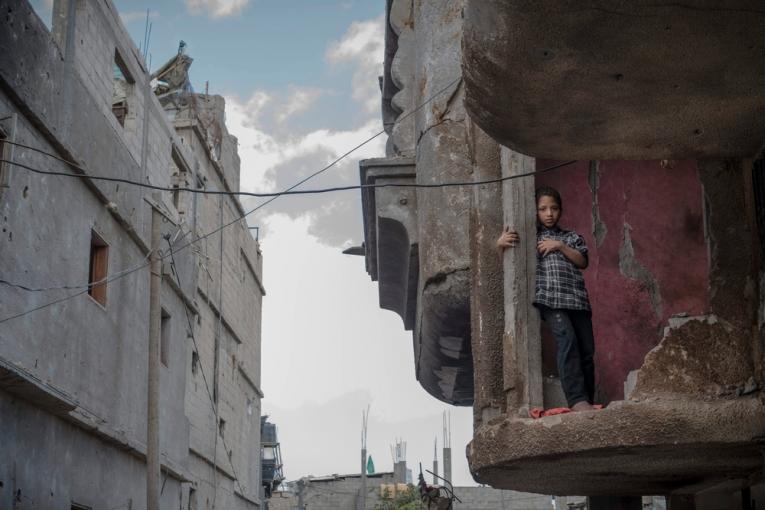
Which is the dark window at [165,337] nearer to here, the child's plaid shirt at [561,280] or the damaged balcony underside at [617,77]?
the child's plaid shirt at [561,280]

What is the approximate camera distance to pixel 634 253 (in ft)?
23.4

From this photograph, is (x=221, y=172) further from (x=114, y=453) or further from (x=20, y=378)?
(x=20, y=378)

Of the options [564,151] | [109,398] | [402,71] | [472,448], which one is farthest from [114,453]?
[564,151]

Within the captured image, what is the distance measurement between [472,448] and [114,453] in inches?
340

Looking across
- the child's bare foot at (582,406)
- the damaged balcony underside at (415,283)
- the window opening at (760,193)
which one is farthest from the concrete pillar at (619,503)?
the window opening at (760,193)

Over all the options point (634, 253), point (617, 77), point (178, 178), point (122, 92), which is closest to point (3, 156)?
point (122, 92)

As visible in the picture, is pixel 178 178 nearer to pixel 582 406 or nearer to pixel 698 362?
pixel 582 406

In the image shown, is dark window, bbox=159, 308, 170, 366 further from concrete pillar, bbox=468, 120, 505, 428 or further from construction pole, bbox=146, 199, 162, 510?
concrete pillar, bbox=468, 120, 505, 428

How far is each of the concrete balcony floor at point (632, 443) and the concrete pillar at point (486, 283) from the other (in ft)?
1.72

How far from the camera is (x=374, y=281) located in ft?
40.7

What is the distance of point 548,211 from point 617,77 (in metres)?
2.08

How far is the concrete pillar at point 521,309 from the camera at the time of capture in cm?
671

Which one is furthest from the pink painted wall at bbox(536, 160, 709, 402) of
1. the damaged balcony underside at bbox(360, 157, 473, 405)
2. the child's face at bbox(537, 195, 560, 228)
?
the damaged balcony underside at bbox(360, 157, 473, 405)

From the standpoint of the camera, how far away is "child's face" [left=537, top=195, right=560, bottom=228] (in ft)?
22.7
